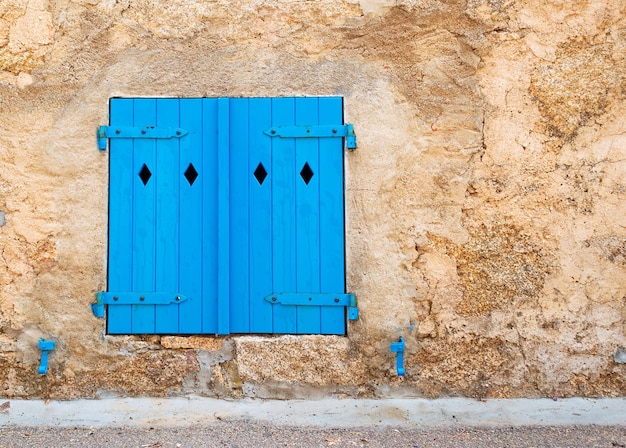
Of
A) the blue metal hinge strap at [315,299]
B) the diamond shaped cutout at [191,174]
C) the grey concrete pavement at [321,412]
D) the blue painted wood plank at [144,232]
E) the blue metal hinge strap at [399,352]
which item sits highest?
the diamond shaped cutout at [191,174]

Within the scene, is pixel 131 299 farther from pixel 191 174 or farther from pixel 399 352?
pixel 399 352

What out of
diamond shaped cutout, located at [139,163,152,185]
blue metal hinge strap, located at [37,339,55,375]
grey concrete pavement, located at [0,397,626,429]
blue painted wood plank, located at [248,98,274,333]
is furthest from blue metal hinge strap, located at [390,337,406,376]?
blue metal hinge strap, located at [37,339,55,375]

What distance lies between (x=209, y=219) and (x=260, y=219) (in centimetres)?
31

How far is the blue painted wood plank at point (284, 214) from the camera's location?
344cm

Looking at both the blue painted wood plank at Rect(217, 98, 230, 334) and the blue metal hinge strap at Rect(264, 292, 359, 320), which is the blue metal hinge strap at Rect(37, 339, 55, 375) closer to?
the blue painted wood plank at Rect(217, 98, 230, 334)

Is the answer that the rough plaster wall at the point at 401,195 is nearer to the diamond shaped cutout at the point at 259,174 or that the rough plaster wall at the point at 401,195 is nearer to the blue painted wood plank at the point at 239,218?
the blue painted wood plank at the point at 239,218

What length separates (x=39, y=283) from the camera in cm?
343

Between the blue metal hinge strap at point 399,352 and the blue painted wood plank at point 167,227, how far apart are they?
1.29m

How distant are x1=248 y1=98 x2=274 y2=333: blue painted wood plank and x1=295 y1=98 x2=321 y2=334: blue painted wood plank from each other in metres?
0.17

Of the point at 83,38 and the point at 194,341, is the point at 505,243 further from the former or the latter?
the point at 83,38

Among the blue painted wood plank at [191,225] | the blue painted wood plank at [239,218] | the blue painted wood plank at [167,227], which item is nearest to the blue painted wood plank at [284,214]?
the blue painted wood plank at [239,218]

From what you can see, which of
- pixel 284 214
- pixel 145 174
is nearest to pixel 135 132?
pixel 145 174

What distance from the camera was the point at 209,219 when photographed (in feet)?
11.3

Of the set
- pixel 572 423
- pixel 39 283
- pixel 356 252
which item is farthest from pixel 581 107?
pixel 39 283
